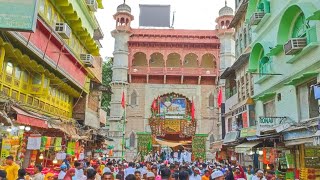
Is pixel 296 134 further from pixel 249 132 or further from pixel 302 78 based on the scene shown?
pixel 249 132

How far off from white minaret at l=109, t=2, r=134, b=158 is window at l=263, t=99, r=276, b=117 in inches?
824

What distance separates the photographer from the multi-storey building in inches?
458

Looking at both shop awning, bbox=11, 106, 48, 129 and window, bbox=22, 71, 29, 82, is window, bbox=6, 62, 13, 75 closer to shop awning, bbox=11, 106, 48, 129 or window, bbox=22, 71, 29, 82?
window, bbox=22, 71, 29, 82

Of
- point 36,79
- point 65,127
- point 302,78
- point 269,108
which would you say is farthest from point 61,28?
point 269,108

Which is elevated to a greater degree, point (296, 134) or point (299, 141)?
point (296, 134)

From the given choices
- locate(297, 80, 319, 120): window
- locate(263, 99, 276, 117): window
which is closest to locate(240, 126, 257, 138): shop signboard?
locate(263, 99, 276, 117): window

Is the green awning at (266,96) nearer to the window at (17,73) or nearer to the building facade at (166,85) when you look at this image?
the window at (17,73)

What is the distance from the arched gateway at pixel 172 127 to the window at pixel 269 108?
18656 millimetres

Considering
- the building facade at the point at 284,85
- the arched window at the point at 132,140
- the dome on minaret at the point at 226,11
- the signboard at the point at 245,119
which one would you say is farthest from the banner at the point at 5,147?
the dome on minaret at the point at 226,11

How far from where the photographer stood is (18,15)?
8719 millimetres

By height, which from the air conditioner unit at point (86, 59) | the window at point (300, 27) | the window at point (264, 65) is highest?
the air conditioner unit at point (86, 59)

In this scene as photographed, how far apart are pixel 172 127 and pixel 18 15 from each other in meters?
29.1

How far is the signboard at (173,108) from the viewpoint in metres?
37.2

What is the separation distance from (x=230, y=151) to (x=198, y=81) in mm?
14138
